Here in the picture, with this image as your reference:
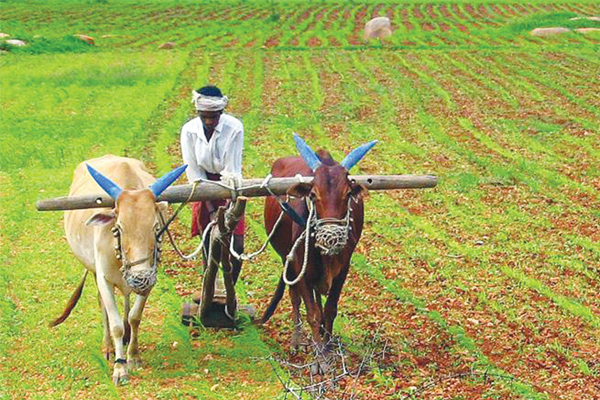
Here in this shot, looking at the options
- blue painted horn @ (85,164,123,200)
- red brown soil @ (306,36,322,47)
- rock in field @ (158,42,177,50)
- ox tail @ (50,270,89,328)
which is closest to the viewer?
blue painted horn @ (85,164,123,200)

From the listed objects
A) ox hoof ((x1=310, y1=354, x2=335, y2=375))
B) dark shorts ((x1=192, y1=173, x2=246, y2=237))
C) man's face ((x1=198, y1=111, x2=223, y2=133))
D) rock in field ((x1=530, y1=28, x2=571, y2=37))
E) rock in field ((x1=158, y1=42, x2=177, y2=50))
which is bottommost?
rock in field ((x1=158, y1=42, x2=177, y2=50))

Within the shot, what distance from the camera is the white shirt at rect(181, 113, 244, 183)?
8617 millimetres

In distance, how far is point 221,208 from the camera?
320 inches

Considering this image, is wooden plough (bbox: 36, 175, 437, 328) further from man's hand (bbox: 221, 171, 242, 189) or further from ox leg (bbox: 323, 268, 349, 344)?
ox leg (bbox: 323, 268, 349, 344)

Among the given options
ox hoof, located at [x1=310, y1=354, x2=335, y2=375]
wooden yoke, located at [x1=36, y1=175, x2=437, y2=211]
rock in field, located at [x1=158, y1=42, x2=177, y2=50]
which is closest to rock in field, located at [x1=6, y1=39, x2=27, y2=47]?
rock in field, located at [x1=158, y1=42, x2=177, y2=50]

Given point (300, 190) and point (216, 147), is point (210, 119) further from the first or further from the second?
point (300, 190)

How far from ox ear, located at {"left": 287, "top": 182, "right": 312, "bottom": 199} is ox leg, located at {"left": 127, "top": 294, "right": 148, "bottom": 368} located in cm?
158

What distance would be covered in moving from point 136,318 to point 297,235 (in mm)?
1557

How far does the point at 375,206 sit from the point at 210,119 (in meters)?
5.44

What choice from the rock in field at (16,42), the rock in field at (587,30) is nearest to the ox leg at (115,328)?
the rock in field at (16,42)

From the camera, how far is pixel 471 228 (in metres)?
12.3

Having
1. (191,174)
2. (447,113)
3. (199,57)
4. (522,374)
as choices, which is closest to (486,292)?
(522,374)

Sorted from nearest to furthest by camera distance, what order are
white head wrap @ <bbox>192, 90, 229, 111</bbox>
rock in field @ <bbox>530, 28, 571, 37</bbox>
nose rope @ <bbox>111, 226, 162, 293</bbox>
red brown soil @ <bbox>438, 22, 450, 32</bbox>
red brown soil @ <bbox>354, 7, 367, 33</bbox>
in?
nose rope @ <bbox>111, 226, 162, 293</bbox> < white head wrap @ <bbox>192, 90, 229, 111</bbox> < rock in field @ <bbox>530, 28, 571, 37</bbox> < red brown soil @ <bbox>438, 22, 450, 32</bbox> < red brown soil @ <bbox>354, 7, 367, 33</bbox>

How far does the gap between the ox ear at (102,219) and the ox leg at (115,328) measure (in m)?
0.67
